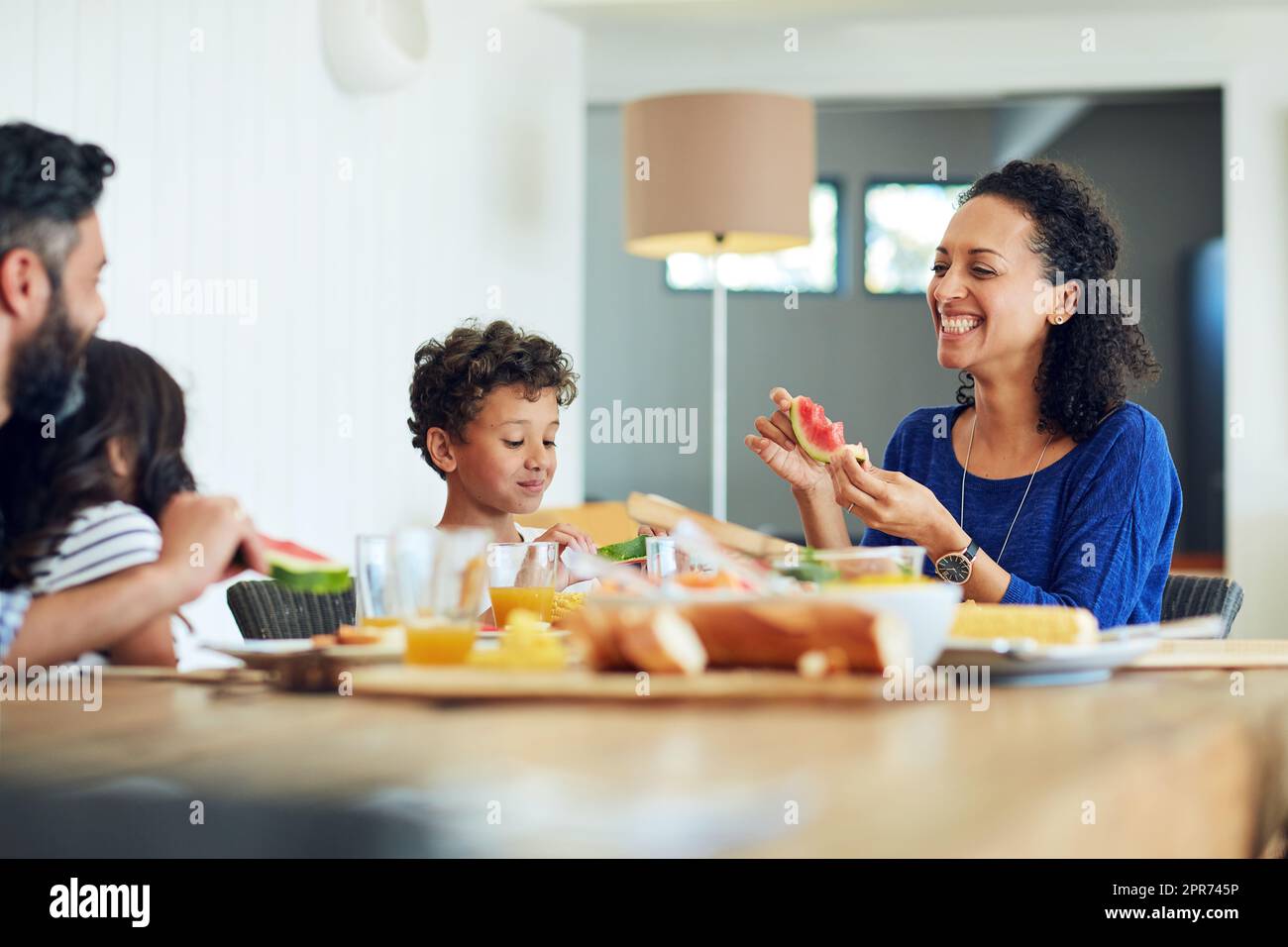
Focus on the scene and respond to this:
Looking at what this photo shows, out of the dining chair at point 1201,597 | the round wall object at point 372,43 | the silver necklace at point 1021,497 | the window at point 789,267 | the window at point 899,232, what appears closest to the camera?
the dining chair at point 1201,597

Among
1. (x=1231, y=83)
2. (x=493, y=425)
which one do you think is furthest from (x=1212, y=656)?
(x=1231, y=83)

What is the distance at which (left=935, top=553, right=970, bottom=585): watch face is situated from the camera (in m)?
1.67

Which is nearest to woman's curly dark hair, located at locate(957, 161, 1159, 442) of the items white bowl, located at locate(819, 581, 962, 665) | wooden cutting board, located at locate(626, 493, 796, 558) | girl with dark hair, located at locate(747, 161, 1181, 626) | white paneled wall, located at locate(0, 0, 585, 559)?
girl with dark hair, located at locate(747, 161, 1181, 626)

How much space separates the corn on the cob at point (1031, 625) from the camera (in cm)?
105

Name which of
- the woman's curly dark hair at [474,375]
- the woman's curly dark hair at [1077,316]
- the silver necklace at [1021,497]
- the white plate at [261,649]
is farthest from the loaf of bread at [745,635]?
the woman's curly dark hair at [474,375]

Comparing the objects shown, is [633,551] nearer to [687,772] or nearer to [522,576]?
[522,576]

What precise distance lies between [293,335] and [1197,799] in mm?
3236

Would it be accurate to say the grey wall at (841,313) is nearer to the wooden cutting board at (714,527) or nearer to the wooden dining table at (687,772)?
the wooden cutting board at (714,527)

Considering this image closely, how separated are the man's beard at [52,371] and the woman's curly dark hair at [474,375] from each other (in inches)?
57.7

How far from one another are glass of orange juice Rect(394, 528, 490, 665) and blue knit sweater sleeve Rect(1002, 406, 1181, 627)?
0.87 m

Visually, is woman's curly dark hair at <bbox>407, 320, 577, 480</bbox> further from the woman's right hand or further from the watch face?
the watch face

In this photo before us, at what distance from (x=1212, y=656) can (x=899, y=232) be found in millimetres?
7370
